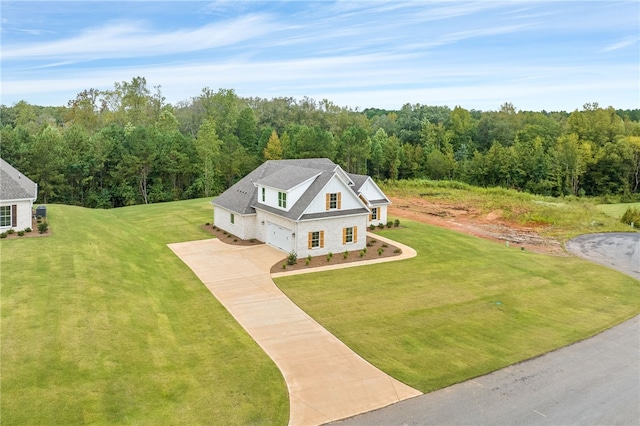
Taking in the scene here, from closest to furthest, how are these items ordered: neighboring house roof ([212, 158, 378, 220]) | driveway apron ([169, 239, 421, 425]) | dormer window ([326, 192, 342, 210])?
driveway apron ([169, 239, 421, 425])
neighboring house roof ([212, 158, 378, 220])
dormer window ([326, 192, 342, 210])

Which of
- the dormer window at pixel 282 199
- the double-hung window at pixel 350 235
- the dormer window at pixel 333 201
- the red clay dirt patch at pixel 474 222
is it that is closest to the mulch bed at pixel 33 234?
the dormer window at pixel 282 199

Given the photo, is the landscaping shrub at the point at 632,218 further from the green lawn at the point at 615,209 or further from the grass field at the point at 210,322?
the grass field at the point at 210,322

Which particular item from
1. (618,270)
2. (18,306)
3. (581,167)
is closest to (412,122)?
(581,167)

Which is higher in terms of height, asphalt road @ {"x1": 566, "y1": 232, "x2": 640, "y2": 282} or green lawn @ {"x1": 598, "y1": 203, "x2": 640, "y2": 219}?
green lawn @ {"x1": 598, "y1": 203, "x2": 640, "y2": 219}

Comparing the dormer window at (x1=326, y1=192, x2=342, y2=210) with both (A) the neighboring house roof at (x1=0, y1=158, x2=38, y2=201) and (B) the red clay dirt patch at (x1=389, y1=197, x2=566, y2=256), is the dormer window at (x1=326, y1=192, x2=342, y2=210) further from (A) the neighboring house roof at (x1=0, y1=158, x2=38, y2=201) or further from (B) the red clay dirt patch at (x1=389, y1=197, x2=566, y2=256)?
(A) the neighboring house roof at (x1=0, y1=158, x2=38, y2=201)

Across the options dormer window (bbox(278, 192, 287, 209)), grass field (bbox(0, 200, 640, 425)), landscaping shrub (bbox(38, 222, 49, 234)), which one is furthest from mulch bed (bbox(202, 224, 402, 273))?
landscaping shrub (bbox(38, 222, 49, 234))

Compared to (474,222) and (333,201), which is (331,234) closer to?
(333,201)

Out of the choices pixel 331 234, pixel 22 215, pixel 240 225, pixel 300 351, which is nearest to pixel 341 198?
pixel 331 234
